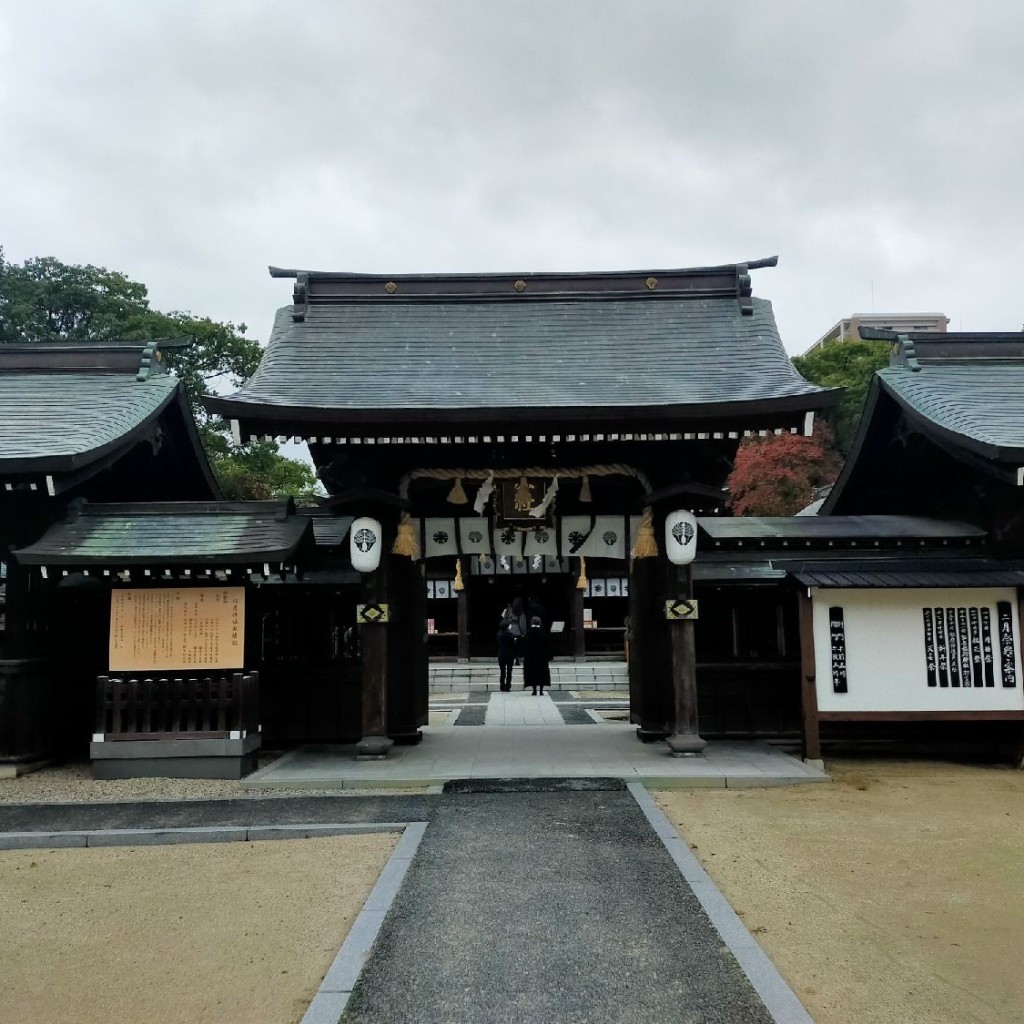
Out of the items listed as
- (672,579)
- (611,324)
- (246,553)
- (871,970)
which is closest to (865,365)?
(611,324)

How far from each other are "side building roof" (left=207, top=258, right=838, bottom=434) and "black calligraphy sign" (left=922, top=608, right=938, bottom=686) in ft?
9.65

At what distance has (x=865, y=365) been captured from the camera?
39062 millimetres

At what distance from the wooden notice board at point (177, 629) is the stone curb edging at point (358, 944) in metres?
4.15

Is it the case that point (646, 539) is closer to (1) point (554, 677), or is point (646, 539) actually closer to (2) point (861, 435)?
(2) point (861, 435)

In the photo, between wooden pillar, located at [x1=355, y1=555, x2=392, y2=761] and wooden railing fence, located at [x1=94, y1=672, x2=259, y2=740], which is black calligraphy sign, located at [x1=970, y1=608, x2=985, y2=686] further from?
wooden railing fence, located at [x1=94, y1=672, x2=259, y2=740]

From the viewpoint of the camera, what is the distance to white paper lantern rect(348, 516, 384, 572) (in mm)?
10414

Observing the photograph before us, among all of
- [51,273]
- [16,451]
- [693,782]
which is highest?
[51,273]

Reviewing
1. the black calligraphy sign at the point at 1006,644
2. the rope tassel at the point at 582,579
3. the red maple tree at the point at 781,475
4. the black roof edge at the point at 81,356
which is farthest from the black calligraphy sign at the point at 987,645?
the red maple tree at the point at 781,475

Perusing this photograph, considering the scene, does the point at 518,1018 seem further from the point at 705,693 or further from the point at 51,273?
the point at 51,273

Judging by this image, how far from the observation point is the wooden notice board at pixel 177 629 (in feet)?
32.0

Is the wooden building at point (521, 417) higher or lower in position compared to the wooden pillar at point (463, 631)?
higher

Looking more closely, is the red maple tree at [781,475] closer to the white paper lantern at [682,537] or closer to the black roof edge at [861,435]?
the black roof edge at [861,435]

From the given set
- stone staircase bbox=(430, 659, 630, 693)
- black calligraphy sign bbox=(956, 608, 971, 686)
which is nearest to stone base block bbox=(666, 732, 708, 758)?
black calligraphy sign bbox=(956, 608, 971, 686)

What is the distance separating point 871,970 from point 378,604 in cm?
734
